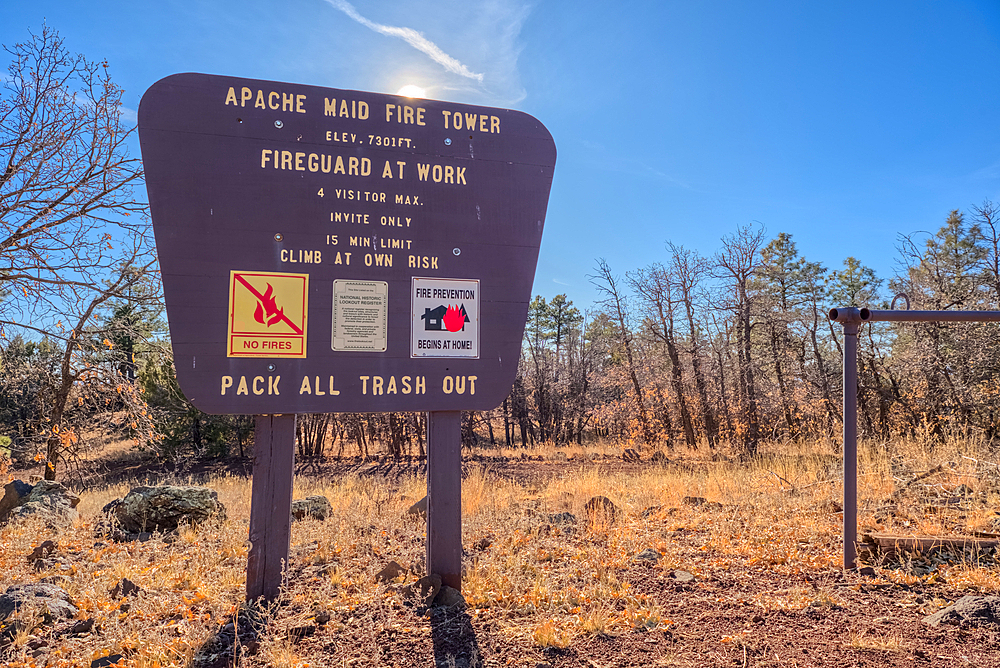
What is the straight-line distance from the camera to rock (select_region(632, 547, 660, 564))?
4711 millimetres

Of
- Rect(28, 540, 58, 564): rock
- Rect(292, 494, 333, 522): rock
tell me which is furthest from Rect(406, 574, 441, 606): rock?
Rect(28, 540, 58, 564): rock

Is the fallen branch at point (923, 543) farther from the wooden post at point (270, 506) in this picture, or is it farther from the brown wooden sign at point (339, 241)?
the wooden post at point (270, 506)

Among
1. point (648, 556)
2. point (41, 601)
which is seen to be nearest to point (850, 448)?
point (648, 556)

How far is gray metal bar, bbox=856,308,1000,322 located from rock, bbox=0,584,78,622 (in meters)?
6.00

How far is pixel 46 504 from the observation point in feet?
22.4

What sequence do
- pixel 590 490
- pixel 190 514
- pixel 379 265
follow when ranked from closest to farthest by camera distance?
pixel 379 265
pixel 190 514
pixel 590 490

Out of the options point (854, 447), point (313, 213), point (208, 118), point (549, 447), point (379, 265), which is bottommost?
point (549, 447)

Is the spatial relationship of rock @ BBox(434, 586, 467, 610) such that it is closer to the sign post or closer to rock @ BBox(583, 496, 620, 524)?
the sign post

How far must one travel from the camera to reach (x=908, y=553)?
4.33 m

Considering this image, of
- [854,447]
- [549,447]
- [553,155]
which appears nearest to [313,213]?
[553,155]

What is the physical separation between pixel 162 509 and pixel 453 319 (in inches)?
175

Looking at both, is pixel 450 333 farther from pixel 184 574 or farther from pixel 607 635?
pixel 184 574

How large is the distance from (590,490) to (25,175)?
7745mm

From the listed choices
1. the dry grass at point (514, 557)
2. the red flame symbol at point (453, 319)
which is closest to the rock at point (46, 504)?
the dry grass at point (514, 557)
